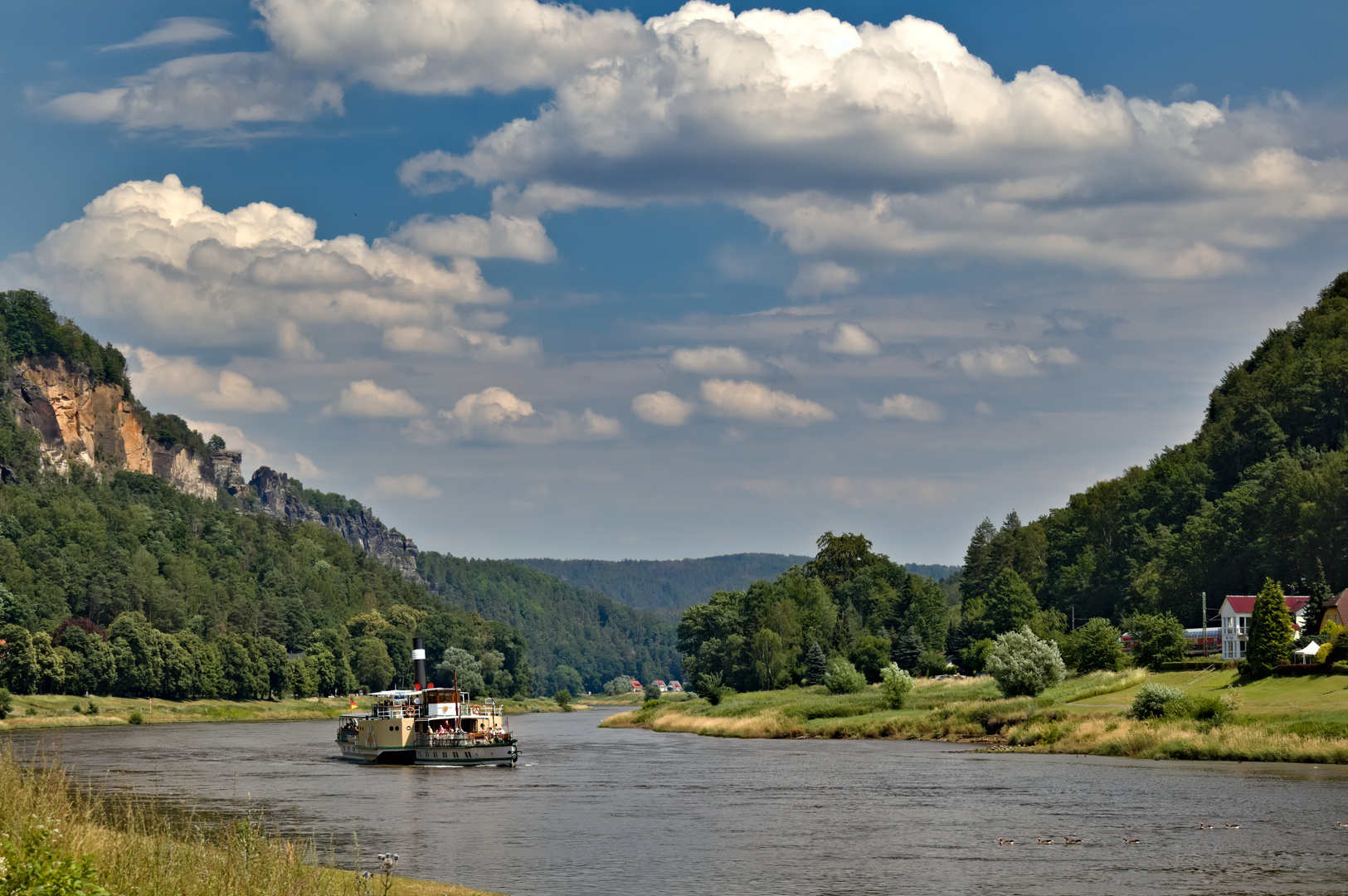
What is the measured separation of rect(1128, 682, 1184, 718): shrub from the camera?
268 ft

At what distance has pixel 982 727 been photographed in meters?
97.8

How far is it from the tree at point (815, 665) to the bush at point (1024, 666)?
2228 inches

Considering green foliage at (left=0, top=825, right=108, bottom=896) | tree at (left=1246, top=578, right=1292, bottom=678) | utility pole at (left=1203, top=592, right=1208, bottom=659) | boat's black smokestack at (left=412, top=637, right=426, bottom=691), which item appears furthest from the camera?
utility pole at (left=1203, top=592, right=1208, bottom=659)

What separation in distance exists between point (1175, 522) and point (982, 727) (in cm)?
7971

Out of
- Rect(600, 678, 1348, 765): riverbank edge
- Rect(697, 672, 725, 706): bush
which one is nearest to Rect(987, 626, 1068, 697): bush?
Rect(600, 678, 1348, 765): riverbank edge

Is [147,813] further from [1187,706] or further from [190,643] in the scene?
[190,643]

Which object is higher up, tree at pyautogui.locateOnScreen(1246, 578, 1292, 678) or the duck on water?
tree at pyautogui.locateOnScreen(1246, 578, 1292, 678)

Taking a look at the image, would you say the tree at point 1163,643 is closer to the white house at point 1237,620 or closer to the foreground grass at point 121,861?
the white house at point 1237,620

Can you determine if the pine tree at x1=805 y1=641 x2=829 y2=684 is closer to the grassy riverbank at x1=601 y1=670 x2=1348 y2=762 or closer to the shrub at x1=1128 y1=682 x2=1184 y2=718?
the grassy riverbank at x1=601 y1=670 x2=1348 y2=762

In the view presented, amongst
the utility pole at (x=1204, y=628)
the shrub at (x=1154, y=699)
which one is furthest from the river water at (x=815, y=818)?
the utility pole at (x=1204, y=628)

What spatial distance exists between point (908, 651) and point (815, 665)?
11.9 m

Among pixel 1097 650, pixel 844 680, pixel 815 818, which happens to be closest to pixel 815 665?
pixel 844 680

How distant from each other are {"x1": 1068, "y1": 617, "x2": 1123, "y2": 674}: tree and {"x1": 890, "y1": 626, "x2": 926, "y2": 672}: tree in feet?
137

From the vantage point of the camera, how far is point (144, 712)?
16125 cm
